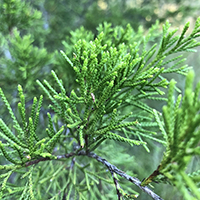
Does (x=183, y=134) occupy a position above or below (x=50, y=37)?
below

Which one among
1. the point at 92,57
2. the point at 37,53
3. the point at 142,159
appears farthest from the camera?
the point at 142,159

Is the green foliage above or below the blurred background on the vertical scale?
below

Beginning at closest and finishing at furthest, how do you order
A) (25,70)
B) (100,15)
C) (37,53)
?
(25,70)
(37,53)
(100,15)

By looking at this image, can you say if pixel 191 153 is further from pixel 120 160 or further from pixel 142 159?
pixel 142 159

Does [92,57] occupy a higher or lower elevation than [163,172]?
higher

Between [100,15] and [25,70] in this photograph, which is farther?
[100,15]

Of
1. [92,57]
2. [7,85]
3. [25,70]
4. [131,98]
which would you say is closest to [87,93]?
[92,57]

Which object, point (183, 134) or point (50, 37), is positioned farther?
point (50, 37)

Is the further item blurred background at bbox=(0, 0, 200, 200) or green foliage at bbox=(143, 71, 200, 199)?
blurred background at bbox=(0, 0, 200, 200)
